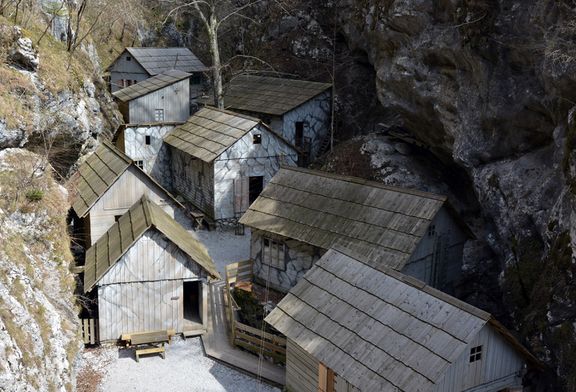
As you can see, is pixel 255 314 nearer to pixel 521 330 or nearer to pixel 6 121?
pixel 521 330

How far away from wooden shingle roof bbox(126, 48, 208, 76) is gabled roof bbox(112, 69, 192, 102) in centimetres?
438

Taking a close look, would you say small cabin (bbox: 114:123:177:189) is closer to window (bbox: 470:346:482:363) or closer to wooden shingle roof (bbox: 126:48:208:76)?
wooden shingle roof (bbox: 126:48:208:76)

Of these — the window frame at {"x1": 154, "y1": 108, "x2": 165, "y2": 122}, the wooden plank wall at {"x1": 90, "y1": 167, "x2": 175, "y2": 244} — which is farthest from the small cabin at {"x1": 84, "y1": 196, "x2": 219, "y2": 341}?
the window frame at {"x1": 154, "y1": 108, "x2": 165, "y2": 122}

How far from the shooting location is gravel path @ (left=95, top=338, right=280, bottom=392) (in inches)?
679

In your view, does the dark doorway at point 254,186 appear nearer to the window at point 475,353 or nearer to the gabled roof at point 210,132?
the gabled roof at point 210,132

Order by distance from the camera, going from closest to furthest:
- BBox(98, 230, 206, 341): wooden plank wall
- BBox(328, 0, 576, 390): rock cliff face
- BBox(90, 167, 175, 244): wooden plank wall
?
BBox(328, 0, 576, 390): rock cliff face → BBox(98, 230, 206, 341): wooden plank wall → BBox(90, 167, 175, 244): wooden plank wall

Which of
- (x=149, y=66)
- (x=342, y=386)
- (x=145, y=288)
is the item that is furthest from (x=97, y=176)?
(x=149, y=66)

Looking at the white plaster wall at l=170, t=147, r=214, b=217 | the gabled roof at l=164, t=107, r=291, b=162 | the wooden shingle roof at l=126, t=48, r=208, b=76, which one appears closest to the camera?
the gabled roof at l=164, t=107, r=291, b=162

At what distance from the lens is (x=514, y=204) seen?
19.7 meters

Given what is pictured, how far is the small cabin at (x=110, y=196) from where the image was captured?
2312cm

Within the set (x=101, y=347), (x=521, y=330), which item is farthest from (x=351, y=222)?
(x=101, y=347)

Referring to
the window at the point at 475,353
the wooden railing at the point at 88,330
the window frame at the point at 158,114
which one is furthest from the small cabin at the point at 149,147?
the window at the point at 475,353

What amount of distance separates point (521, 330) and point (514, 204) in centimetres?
449

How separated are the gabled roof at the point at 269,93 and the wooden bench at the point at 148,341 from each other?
56.7ft
